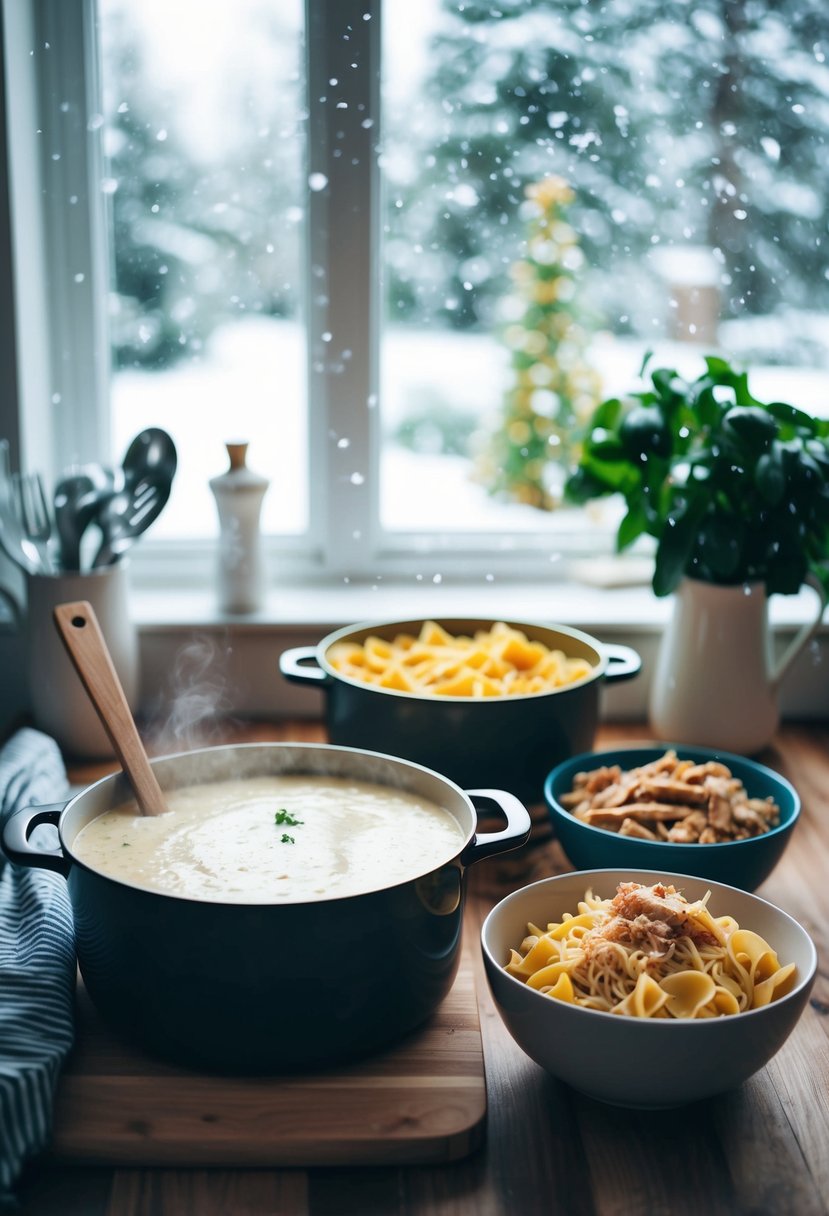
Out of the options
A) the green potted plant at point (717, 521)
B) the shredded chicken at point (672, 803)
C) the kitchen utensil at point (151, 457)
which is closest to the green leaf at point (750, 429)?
the green potted plant at point (717, 521)

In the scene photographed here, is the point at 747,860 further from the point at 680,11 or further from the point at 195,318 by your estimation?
the point at 680,11

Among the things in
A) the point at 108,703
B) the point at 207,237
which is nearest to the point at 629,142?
the point at 207,237

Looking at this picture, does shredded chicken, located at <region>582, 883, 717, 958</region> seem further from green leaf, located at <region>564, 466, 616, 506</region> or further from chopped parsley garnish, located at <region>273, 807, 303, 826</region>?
green leaf, located at <region>564, 466, 616, 506</region>

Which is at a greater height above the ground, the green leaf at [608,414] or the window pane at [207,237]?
the window pane at [207,237]

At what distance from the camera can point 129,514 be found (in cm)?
148

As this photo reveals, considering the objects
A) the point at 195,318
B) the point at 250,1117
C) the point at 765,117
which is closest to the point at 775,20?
the point at 765,117

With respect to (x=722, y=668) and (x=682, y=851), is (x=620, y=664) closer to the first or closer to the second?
(x=722, y=668)

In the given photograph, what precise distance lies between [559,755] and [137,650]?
596mm

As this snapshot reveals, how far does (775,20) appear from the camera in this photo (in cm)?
165

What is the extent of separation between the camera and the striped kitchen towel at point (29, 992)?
0.80 m

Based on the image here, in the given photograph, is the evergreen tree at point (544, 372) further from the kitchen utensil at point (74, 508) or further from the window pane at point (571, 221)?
the kitchen utensil at point (74, 508)

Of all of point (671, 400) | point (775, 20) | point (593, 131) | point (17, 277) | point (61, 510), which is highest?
point (775, 20)

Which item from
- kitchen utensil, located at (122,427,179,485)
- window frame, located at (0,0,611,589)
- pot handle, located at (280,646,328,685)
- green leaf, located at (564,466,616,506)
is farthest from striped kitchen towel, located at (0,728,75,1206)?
green leaf, located at (564,466,616,506)

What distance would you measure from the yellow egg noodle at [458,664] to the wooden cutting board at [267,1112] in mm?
432
